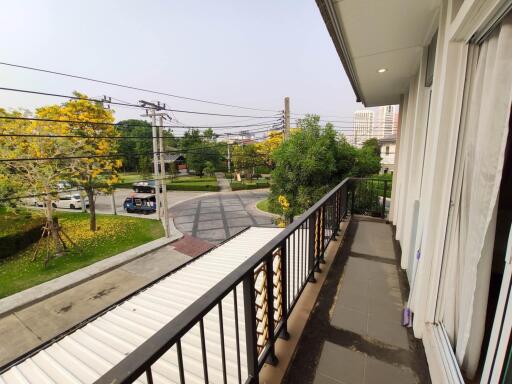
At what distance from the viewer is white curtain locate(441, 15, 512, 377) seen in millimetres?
1027

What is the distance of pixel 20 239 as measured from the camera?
9711 mm

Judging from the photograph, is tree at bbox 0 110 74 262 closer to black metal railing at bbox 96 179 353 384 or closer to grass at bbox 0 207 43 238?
grass at bbox 0 207 43 238

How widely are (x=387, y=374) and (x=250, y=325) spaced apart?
3.25 feet

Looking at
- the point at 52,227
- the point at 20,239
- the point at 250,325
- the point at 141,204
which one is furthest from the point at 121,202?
the point at 250,325

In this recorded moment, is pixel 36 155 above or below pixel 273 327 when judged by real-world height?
above

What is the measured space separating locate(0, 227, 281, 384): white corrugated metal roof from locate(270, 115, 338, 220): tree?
12.1ft

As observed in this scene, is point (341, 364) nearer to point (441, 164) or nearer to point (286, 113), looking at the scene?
point (441, 164)

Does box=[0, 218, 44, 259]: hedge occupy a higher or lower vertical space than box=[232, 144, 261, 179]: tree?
lower

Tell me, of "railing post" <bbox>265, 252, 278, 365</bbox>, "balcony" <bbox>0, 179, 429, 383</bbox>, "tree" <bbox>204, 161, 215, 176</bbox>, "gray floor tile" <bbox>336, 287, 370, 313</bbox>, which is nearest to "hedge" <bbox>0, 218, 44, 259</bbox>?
"balcony" <bbox>0, 179, 429, 383</bbox>

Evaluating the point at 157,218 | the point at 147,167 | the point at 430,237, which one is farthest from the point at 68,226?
the point at 147,167

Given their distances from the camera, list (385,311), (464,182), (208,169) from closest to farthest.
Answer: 1. (464,182)
2. (385,311)
3. (208,169)

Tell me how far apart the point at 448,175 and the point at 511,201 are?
0.38m

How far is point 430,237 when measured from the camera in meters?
1.59

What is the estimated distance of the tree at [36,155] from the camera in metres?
8.10
